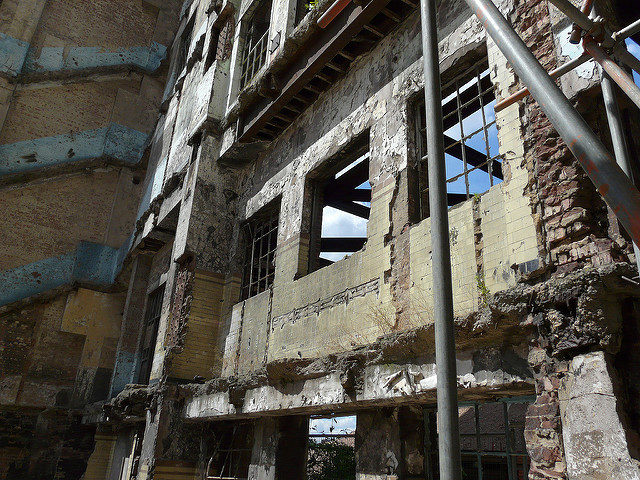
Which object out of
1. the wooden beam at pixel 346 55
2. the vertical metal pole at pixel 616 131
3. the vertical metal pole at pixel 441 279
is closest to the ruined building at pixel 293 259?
the wooden beam at pixel 346 55

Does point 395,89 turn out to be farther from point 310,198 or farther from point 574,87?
point 574,87

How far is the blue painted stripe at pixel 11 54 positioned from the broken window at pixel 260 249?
11.8m

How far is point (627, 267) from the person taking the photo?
3064 mm

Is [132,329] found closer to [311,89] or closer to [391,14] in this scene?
[311,89]

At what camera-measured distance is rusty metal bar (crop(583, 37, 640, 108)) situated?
2.31m

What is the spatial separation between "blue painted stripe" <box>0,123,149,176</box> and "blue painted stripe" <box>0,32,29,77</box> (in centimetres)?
230

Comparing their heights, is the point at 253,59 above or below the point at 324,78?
above

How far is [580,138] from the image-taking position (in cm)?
179

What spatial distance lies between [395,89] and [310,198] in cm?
206

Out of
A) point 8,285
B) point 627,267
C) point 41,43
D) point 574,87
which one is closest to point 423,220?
point 574,87

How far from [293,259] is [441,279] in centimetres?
497

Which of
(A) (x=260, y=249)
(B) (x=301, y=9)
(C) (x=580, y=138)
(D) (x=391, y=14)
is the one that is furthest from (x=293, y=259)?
(C) (x=580, y=138)

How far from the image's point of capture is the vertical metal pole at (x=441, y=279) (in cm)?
213

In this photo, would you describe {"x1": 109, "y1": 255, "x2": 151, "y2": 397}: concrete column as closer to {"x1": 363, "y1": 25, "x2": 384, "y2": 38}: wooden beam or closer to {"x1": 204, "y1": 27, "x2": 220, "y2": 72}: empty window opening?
{"x1": 204, "y1": 27, "x2": 220, "y2": 72}: empty window opening
